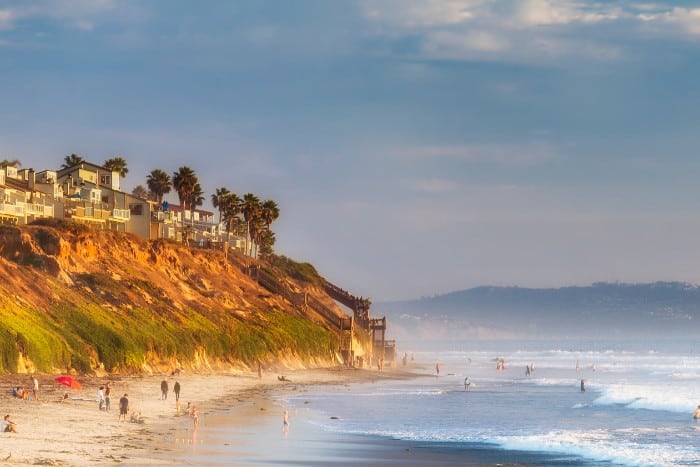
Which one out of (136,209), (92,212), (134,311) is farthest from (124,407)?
(136,209)

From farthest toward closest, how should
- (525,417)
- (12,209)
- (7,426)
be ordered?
(12,209) < (525,417) < (7,426)

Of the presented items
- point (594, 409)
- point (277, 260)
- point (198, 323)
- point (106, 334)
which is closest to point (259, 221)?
point (277, 260)

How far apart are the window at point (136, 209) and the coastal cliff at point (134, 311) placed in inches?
405

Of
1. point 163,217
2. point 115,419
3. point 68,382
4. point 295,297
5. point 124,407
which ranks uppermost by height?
point 163,217

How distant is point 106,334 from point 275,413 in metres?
20.0

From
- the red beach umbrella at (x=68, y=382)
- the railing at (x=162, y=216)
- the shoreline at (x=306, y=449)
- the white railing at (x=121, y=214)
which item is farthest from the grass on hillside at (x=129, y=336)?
the railing at (x=162, y=216)

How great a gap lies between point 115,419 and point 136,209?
80659 millimetres

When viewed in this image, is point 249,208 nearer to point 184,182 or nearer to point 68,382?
point 184,182

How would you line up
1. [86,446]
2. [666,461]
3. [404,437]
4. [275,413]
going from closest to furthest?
[86,446] < [666,461] < [404,437] < [275,413]

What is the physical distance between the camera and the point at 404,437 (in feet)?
164

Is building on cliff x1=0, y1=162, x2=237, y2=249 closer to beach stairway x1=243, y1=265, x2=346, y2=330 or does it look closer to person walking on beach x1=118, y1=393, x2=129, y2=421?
beach stairway x1=243, y1=265, x2=346, y2=330

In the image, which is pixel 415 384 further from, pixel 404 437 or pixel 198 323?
pixel 404 437

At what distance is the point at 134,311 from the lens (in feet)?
283

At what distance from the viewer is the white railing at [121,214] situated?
12242cm
